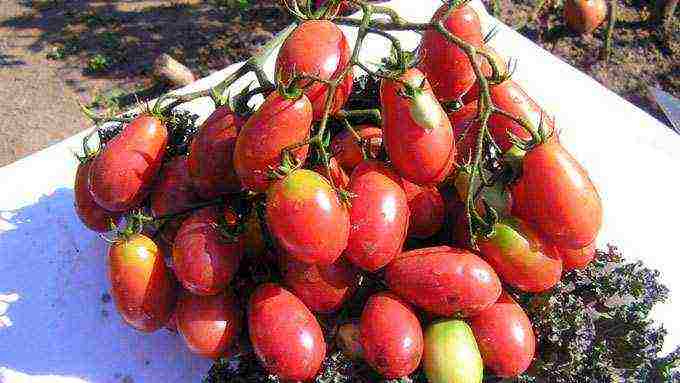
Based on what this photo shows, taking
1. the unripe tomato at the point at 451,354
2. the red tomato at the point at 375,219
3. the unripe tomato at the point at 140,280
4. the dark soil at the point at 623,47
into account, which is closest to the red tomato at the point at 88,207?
the unripe tomato at the point at 140,280

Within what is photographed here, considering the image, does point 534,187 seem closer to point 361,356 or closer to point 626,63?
point 361,356

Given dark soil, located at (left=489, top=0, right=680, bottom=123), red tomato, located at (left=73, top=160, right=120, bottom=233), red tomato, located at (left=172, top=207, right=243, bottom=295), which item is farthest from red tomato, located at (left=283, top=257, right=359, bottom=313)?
dark soil, located at (left=489, top=0, right=680, bottom=123)

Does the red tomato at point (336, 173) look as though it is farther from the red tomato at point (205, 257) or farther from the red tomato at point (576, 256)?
the red tomato at point (576, 256)

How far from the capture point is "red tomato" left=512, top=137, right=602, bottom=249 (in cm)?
130

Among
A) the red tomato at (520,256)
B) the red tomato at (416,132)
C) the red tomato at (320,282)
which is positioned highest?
the red tomato at (416,132)

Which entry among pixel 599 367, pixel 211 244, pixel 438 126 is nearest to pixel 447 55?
pixel 438 126

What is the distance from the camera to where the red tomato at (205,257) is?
4.45ft

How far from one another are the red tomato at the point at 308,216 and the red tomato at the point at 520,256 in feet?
0.98

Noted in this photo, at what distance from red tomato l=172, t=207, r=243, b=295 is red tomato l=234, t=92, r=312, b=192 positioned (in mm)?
142

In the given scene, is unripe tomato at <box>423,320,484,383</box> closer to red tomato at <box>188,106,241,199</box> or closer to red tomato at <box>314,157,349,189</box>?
red tomato at <box>314,157,349,189</box>

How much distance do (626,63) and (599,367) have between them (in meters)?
1.98

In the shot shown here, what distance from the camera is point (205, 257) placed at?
1358mm

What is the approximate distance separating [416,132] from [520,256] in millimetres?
312

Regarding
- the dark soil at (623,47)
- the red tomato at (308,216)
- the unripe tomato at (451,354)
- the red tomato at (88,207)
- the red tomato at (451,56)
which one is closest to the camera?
the red tomato at (308,216)
